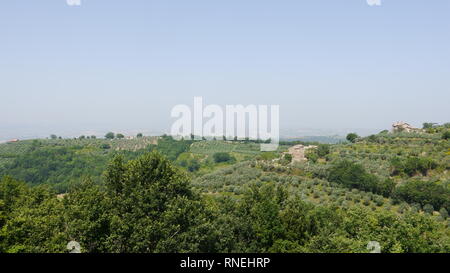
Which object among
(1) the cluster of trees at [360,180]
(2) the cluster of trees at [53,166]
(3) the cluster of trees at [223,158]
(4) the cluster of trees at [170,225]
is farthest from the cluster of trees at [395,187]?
(2) the cluster of trees at [53,166]

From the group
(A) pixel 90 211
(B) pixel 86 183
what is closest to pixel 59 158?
(B) pixel 86 183

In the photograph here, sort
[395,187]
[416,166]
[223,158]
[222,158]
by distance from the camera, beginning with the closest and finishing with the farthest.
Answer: [395,187]
[416,166]
[223,158]
[222,158]

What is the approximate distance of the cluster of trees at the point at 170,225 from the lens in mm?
18312

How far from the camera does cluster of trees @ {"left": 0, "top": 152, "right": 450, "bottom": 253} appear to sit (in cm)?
1831

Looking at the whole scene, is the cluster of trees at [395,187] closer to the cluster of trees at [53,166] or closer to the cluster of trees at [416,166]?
the cluster of trees at [416,166]

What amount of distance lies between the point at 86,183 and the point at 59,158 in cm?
10389

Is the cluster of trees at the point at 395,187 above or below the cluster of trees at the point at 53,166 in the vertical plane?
above

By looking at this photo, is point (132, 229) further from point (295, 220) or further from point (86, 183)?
point (295, 220)

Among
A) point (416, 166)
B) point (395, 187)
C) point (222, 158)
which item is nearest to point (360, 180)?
point (395, 187)

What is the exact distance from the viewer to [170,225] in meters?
18.9

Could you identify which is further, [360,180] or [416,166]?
[416,166]

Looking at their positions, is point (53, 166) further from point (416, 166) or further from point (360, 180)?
point (416, 166)

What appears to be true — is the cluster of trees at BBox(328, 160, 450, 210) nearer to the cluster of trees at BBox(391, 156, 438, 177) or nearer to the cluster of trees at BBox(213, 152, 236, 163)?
Answer: the cluster of trees at BBox(391, 156, 438, 177)

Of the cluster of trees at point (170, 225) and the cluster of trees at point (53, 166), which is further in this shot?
the cluster of trees at point (53, 166)
